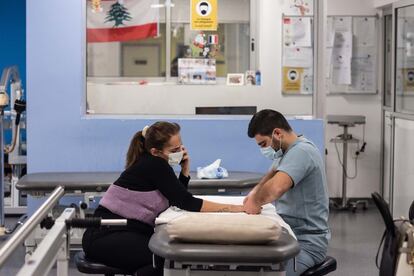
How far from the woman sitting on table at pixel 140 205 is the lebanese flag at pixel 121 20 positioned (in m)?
2.11

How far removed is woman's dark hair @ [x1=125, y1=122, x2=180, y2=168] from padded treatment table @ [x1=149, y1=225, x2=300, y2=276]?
2.78ft

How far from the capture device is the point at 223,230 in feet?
8.21

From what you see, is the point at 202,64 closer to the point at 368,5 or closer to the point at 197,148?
the point at 197,148

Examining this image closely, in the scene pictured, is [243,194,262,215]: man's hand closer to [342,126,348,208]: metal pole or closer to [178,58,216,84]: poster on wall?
[178,58,216,84]: poster on wall

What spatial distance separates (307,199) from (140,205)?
2.51 ft

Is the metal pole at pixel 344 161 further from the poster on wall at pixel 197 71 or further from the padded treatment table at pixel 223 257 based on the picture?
the padded treatment table at pixel 223 257

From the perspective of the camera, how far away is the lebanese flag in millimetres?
5332

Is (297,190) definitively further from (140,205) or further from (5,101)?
(5,101)

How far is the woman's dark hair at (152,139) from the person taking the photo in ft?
11.3

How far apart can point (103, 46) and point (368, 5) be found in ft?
9.82

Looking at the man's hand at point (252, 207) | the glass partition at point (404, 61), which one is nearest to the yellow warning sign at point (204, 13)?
the glass partition at point (404, 61)

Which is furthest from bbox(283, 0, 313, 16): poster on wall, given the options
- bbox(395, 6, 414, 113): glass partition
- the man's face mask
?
the man's face mask

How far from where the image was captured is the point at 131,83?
18.0 feet

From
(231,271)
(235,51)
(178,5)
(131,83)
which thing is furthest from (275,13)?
(231,271)
